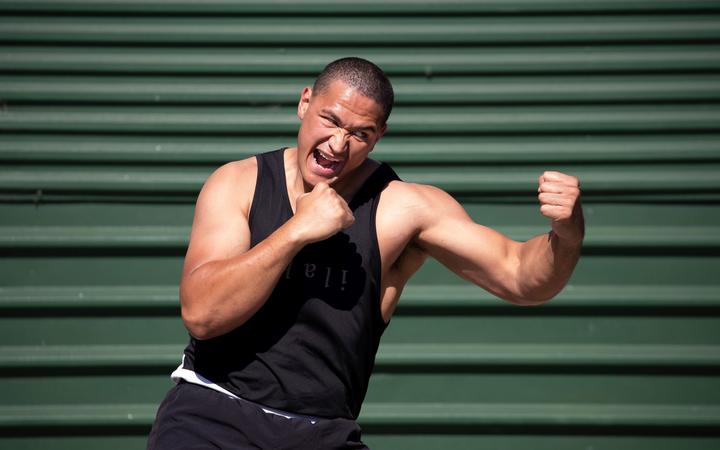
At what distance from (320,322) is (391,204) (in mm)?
419

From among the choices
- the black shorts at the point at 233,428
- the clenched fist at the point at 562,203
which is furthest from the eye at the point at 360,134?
the black shorts at the point at 233,428

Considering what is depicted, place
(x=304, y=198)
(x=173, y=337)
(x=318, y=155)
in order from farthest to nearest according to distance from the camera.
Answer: (x=173, y=337), (x=318, y=155), (x=304, y=198)

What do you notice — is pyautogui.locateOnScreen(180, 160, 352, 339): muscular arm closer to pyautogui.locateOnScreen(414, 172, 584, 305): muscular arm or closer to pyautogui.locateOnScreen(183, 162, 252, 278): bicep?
pyautogui.locateOnScreen(183, 162, 252, 278): bicep

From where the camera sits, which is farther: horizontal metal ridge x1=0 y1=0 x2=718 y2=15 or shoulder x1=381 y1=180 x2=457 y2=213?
horizontal metal ridge x1=0 y1=0 x2=718 y2=15


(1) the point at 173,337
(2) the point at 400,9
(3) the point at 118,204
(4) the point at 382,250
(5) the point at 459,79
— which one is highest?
(2) the point at 400,9

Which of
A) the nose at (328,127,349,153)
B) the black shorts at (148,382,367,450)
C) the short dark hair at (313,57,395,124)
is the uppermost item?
the short dark hair at (313,57,395,124)

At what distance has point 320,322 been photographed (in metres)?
2.32

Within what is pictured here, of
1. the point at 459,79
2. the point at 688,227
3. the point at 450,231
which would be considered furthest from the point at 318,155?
the point at 688,227

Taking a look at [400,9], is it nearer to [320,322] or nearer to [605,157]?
[605,157]

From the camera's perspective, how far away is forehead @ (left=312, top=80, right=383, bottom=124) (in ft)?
7.66

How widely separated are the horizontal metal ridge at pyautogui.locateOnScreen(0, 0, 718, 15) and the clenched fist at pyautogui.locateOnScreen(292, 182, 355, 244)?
195 centimetres

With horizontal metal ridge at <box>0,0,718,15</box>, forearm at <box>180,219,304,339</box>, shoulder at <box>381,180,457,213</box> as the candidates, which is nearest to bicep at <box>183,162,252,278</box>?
forearm at <box>180,219,304,339</box>

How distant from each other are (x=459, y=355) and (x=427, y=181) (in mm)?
793

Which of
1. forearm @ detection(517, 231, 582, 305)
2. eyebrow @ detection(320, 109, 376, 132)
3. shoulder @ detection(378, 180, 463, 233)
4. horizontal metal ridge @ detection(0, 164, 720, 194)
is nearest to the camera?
forearm @ detection(517, 231, 582, 305)
